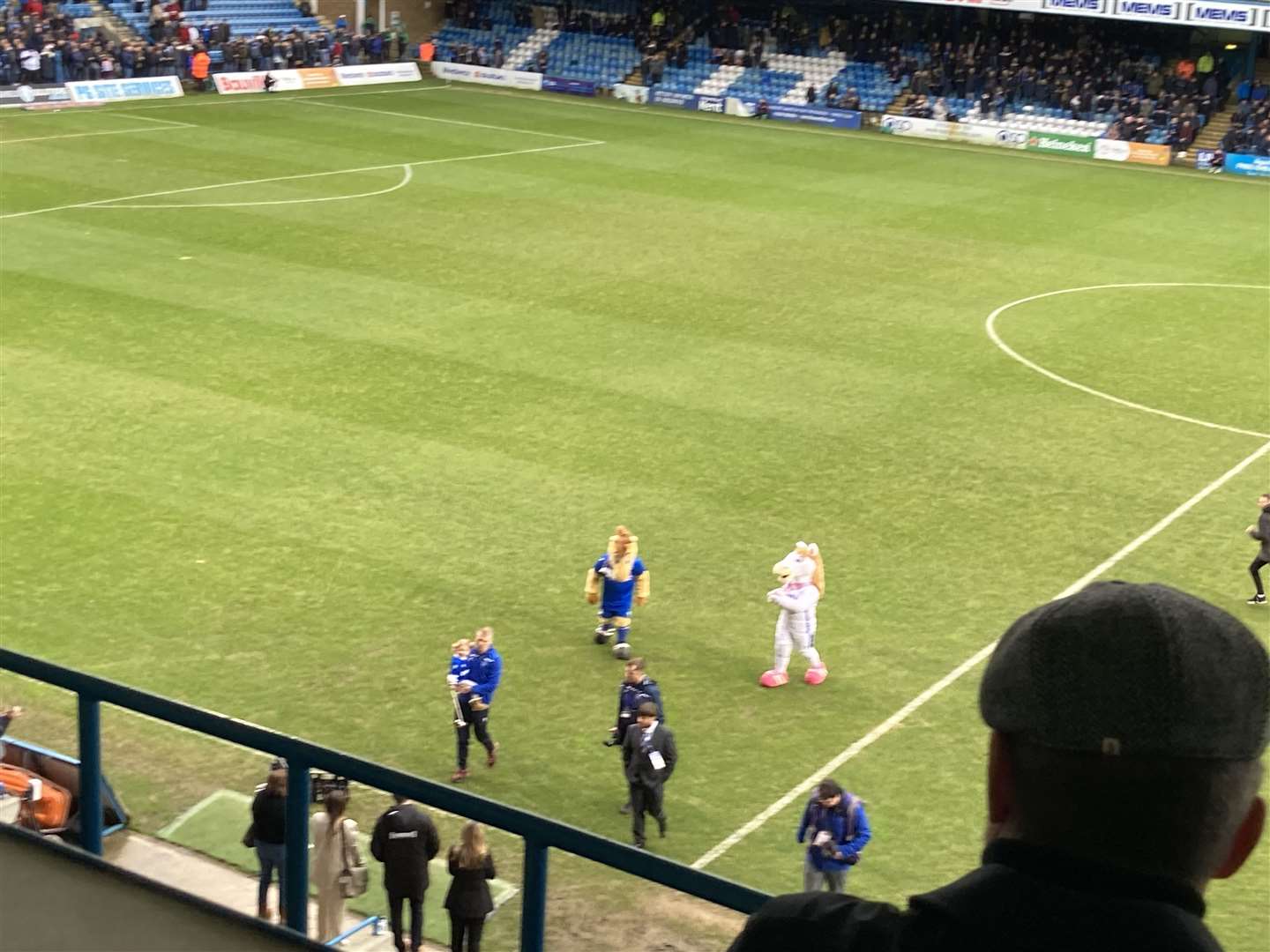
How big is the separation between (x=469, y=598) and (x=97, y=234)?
17.7m

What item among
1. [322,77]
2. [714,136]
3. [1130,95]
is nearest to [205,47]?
[322,77]

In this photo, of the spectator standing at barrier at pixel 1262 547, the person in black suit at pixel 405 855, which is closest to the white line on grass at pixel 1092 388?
the spectator standing at barrier at pixel 1262 547

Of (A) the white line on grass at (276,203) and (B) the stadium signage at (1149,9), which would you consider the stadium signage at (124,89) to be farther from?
(B) the stadium signage at (1149,9)

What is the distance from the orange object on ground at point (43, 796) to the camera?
8.51 m

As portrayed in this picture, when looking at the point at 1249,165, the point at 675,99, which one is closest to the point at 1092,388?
the point at 1249,165

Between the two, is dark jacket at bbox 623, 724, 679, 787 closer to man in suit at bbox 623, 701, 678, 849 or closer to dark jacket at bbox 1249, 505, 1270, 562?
man in suit at bbox 623, 701, 678, 849

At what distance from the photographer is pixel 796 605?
546 inches

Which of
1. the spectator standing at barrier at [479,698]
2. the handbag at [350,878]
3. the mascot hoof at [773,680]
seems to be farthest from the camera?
the mascot hoof at [773,680]

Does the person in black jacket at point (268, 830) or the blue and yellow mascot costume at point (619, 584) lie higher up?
the person in black jacket at point (268, 830)

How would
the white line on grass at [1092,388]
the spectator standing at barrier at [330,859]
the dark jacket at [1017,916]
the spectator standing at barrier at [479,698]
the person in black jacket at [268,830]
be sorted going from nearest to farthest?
1. the dark jacket at [1017,916]
2. the person in black jacket at [268,830]
3. the spectator standing at barrier at [330,859]
4. the spectator standing at barrier at [479,698]
5. the white line on grass at [1092,388]

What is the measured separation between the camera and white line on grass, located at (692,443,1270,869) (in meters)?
11.8

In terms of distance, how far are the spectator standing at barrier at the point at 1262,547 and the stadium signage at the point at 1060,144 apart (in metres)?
34.3

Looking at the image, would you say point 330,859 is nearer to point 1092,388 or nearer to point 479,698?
point 479,698

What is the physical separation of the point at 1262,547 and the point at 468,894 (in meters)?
12.3
